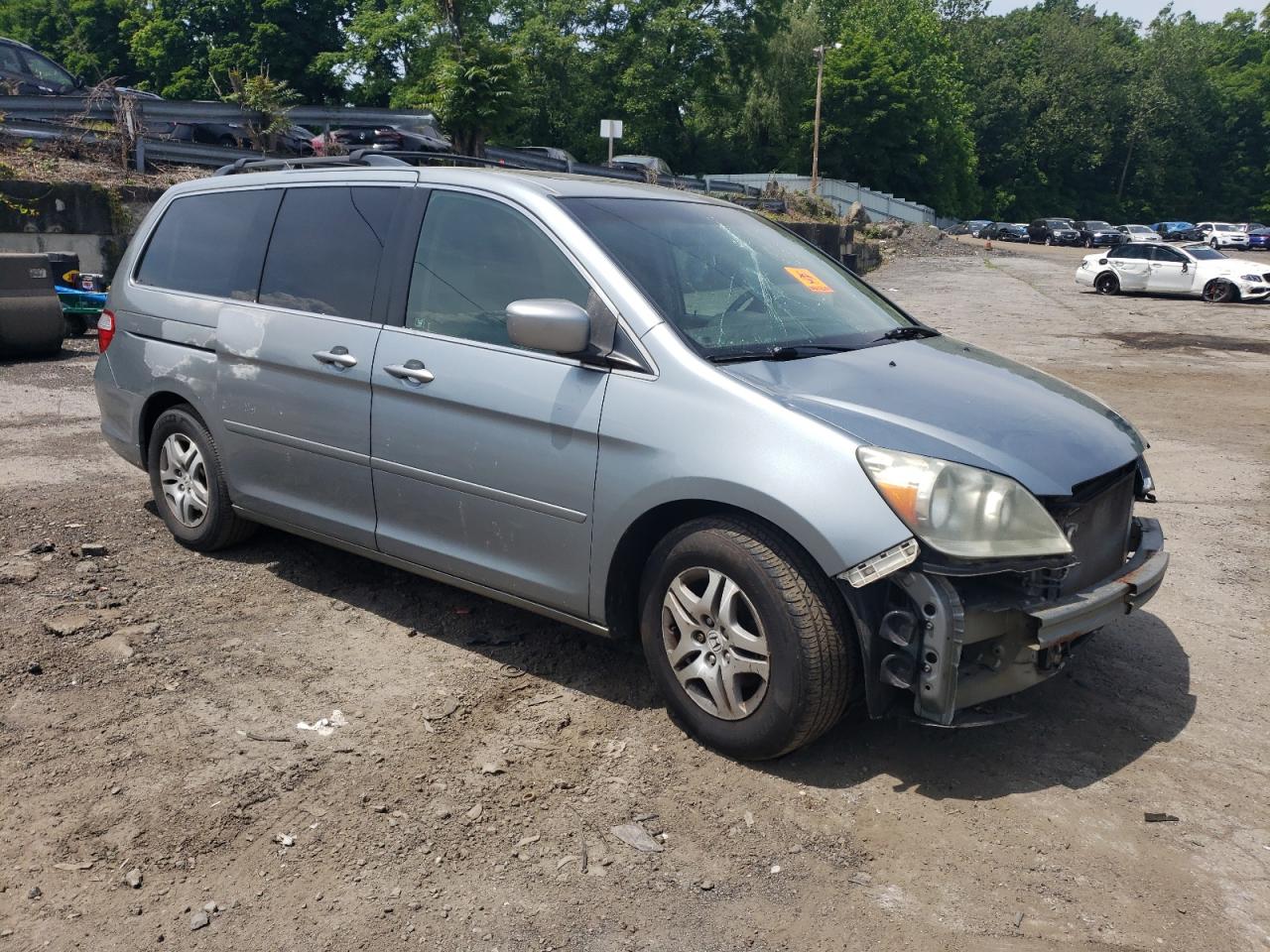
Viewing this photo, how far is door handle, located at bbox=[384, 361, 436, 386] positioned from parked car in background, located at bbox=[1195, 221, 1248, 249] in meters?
65.7

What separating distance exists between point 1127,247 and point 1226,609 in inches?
1070

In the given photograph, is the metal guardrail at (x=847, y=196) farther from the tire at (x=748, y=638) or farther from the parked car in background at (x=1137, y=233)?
the tire at (x=748, y=638)

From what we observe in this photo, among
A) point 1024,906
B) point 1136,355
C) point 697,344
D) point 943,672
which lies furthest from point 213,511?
point 1136,355

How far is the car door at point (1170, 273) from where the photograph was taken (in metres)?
28.1

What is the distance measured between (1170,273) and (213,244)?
28.2 metres

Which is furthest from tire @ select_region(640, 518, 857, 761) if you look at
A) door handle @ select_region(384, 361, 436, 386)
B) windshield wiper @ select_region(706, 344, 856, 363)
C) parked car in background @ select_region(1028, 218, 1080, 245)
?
parked car in background @ select_region(1028, 218, 1080, 245)

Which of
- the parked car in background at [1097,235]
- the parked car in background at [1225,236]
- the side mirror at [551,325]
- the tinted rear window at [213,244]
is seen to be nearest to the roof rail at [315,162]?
the tinted rear window at [213,244]

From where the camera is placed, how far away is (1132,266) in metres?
29.0

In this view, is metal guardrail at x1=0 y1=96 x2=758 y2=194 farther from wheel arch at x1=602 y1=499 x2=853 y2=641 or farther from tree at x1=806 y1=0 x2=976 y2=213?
tree at x1=806 y1=0 x2=976 y2=213

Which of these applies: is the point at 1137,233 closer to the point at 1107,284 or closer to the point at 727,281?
the point at 1107,284

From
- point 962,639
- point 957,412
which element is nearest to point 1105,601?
point 962,639

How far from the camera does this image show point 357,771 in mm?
3557

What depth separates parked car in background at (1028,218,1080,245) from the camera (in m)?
62.5

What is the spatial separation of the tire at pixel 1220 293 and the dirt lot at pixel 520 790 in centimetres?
2504
